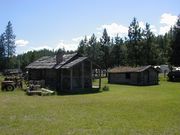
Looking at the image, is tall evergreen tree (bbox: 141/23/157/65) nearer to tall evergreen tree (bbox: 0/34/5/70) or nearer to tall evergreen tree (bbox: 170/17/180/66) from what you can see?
tall evergreen tree (bbox: 170/17/180/66)

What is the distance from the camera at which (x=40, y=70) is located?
48656 millimetres

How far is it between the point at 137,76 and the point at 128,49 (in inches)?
990

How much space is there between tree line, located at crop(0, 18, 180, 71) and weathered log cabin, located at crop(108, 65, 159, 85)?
10.2 meters

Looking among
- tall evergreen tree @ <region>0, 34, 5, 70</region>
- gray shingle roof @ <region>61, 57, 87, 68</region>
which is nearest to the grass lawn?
gray shingle roof @ <region>61, 57, 87, 68</region>

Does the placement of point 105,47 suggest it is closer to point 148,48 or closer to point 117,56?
point 117,56

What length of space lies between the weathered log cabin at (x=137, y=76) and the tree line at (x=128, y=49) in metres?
10.2

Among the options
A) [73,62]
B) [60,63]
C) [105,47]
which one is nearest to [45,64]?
[60,63]

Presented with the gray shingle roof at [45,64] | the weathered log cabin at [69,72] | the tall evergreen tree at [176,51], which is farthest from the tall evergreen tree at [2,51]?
the weathered log cabin at [69,72]

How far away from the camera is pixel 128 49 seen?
79188 mm

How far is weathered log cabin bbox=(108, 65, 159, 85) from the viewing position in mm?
54484

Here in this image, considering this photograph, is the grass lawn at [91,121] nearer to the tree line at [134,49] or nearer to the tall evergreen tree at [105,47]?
the tree line at [134,49]

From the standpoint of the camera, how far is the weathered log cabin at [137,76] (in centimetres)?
5448

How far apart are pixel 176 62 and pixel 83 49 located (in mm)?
45808

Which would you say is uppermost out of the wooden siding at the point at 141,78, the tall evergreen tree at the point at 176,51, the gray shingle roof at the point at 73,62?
the tall evergreen tree at the point at 176,51
